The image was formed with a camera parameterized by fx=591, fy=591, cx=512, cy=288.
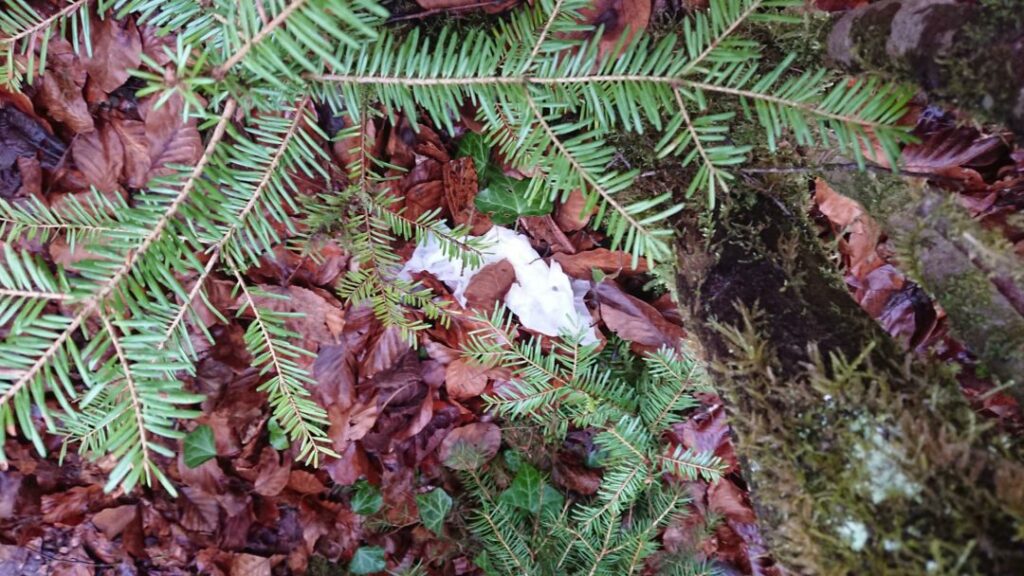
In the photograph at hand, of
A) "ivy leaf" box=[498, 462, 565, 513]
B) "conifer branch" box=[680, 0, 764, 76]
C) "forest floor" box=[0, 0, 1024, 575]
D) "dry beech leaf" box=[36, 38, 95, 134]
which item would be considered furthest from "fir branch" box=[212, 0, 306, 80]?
"ivy leaf" box=[498, 462, 565, 513]

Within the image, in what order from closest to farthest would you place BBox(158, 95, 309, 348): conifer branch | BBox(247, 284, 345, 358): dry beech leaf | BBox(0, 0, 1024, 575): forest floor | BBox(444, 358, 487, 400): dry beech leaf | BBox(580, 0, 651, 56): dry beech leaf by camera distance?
BBox(158, 95, 309, 348): conifer branch, BBox(580, 0, 651, 56): dry beech leaf, BBox(0, 0, 1024, 575): forest floor, BBox(247, 284, 345, 358): dry beech leaf, BBox(444, 358, 487, 400): dry beech leaf

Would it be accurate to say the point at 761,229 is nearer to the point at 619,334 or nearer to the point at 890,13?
the point at 890,13

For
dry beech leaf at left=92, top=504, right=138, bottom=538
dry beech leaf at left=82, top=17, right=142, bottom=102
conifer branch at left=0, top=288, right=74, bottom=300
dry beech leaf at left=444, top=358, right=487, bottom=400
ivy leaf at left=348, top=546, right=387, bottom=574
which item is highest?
dry beech leaf at left=82, top=17, right=142, bottom=102

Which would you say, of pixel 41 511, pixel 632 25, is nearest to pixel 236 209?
pixel 632 25

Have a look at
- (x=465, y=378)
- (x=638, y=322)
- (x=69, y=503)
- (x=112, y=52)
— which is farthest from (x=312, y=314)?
(x=69, y=503)

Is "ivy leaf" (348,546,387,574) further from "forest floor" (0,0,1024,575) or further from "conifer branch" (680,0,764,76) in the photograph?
"conifer branch" (680,0,764,76)

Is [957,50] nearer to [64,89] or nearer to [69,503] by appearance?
[64,89]

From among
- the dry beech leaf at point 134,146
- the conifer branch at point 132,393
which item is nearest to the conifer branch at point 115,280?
the conifer branch at point 132,393

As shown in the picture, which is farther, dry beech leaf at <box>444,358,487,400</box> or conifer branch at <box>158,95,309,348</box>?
dry beech leaf at <box>444,358,487,400</box>
